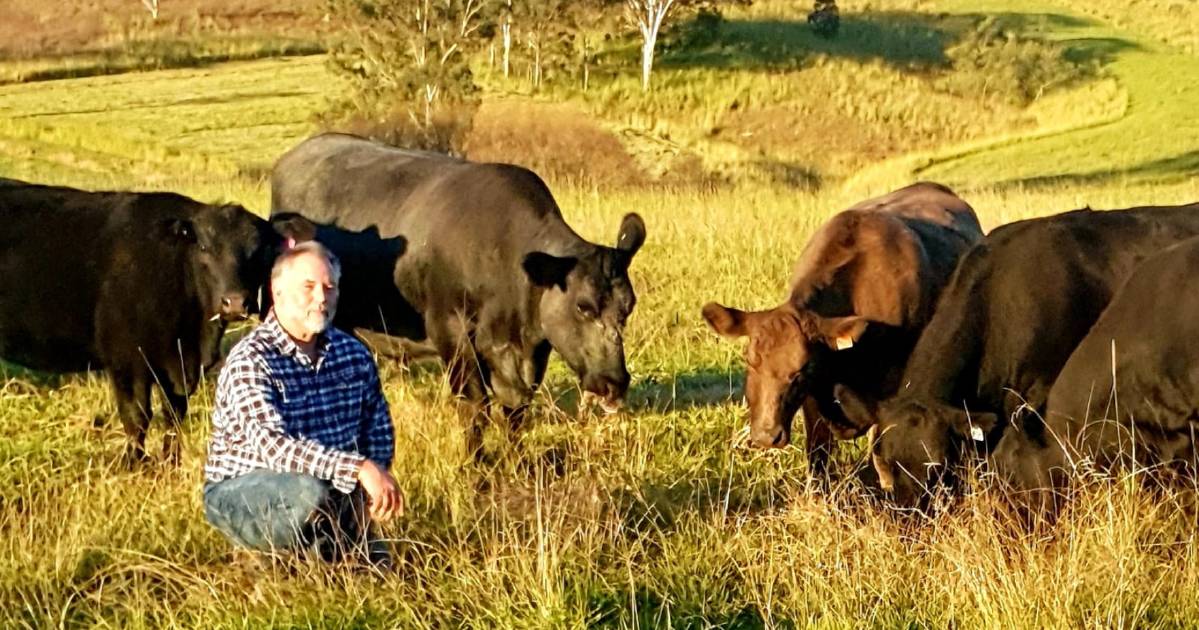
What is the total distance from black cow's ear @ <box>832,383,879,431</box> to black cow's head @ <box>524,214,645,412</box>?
1.47m

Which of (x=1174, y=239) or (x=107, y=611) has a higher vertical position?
(x=1174, y=239)

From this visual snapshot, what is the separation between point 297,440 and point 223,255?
317cm

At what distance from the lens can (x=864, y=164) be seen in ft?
134

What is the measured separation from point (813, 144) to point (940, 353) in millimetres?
37219

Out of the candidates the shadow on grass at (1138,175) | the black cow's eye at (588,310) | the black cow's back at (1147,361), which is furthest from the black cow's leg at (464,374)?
the shadow on grass at (1138,175)

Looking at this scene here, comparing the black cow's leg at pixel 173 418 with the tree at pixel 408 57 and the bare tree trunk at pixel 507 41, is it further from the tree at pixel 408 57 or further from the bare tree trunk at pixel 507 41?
the bare tree trunk at pixel 507 41

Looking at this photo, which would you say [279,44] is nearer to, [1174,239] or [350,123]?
[350,123]

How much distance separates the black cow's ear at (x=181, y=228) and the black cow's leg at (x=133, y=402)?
0.84 metres

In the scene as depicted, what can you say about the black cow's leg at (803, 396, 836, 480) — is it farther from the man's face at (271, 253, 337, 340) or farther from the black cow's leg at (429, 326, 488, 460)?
the man's face at (271, 253, 337, 340)

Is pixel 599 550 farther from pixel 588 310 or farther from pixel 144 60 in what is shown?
pixel 144 60

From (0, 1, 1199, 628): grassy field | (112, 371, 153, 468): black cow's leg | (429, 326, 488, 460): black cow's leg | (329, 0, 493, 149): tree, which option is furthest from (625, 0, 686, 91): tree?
(112, 371, 153, 468): black cow's leg

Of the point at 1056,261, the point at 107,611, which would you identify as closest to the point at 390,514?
the point at 107,611

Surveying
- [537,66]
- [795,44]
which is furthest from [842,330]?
[795,44]

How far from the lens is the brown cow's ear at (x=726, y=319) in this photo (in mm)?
8438
